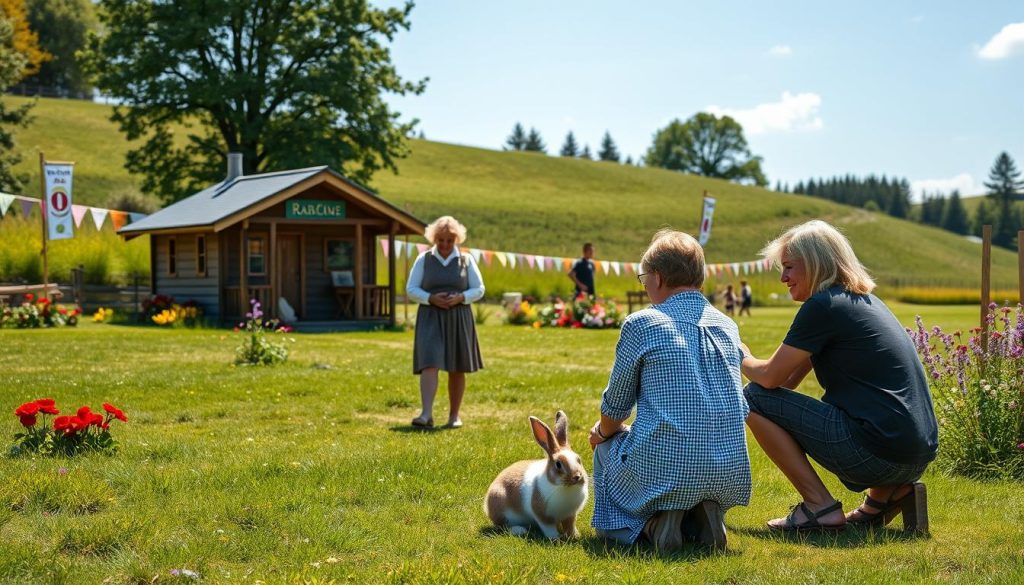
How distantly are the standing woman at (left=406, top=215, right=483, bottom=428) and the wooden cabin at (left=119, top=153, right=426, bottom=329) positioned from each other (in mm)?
13760

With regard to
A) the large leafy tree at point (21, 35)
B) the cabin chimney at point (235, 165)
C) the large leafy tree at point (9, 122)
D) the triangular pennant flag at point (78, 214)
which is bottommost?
the triangular pennant flag at point (78, 214)

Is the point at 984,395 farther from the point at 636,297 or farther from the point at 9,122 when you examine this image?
the point at 9,122

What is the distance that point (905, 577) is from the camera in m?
3.95

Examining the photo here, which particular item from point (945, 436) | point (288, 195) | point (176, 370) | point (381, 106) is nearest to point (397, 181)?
point (381, 106)

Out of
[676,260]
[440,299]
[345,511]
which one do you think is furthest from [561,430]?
[440,299]

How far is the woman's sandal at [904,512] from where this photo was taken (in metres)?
4.78

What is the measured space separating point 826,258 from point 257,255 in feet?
65.8

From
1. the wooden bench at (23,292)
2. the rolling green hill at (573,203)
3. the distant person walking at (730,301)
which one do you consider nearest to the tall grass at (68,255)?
the wooden bench at (23,292)

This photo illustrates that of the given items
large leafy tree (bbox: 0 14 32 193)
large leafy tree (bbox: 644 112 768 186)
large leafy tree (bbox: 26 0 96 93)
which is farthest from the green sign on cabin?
large leafy tree (bbox: 644 112 768 186)

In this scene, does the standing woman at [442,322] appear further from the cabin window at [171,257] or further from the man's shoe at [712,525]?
the cabin window at [171,257]

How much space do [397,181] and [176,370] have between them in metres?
57.3

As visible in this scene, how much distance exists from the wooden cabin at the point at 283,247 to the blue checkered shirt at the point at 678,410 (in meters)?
17.9

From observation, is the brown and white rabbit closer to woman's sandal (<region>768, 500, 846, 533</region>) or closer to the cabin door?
woman's sandal (<region>768, 500, 846, 533</region>)

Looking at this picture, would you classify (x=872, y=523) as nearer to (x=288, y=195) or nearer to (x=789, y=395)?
(x=789, y=395)
